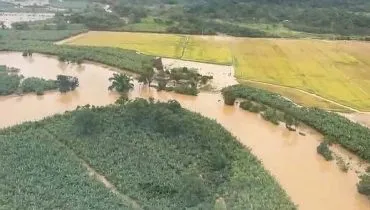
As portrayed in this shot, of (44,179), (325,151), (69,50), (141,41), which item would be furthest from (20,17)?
(325,151)

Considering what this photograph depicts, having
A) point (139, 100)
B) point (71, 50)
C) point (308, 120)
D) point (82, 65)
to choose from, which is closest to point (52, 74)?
point (82, 65)

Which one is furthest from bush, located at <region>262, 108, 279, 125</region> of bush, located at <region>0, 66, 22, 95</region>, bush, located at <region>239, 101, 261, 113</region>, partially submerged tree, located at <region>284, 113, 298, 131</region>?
bush, located at <region>0, 66, 22, 95</region>

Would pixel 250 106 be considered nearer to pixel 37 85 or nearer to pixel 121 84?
pixel 121 84

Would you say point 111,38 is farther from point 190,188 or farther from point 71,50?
point 190,188

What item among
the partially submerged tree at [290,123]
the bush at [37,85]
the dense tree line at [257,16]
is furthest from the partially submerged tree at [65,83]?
the dense tree line at [257,16]

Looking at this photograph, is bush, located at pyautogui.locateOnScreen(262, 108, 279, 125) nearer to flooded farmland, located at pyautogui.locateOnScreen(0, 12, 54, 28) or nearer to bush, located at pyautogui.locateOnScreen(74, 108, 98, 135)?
bush, located at pyautogui.locateOnScreen(74, 108, 98, 135)
